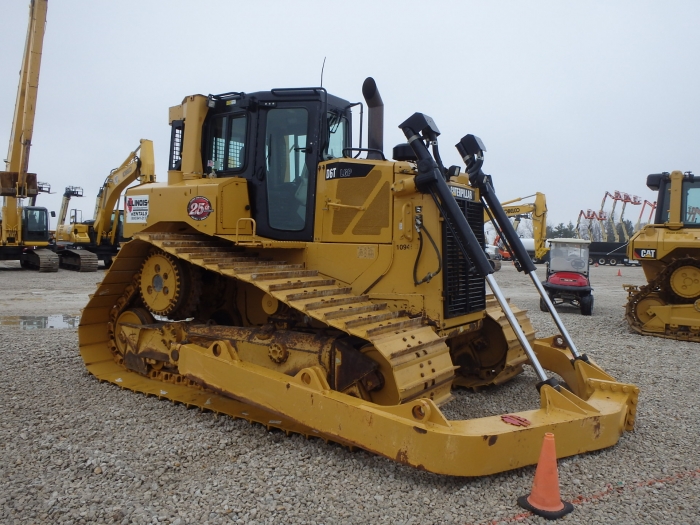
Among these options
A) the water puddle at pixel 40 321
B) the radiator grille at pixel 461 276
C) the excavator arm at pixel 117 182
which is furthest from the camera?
the excavator arm at pixel 117 182

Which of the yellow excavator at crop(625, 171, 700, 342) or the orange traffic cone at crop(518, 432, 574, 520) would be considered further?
the yellow excavator at crop(625, 171, 700, 342)

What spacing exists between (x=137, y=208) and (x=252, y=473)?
12.3 ft

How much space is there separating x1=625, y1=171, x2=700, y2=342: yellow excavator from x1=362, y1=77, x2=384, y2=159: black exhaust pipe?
646cm

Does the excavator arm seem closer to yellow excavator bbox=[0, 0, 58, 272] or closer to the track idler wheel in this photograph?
yellow excavator bbox=[0, 0, 58, 272]

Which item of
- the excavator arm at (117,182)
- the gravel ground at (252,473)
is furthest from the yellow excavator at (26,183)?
the gravel ground at (252,473)

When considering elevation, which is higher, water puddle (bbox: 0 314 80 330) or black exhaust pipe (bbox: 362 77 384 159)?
black exhaust pipe (bbox: 362 77 384 159)

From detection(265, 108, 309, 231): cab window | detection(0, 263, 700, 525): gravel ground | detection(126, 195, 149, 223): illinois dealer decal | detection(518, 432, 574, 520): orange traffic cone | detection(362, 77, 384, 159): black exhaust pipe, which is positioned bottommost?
detection(0, 263, 700, 525): gravel ground

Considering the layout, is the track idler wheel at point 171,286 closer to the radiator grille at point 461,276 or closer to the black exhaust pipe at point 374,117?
the black exhaust pipe at point 374,117

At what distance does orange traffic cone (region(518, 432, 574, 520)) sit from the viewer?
11.2ft

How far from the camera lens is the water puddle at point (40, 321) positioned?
971 cm

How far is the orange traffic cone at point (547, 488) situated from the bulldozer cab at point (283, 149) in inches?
122

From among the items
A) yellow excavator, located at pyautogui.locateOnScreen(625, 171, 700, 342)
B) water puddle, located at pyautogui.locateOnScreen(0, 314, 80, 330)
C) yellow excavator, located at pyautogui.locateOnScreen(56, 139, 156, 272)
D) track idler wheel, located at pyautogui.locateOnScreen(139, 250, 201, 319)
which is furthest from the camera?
yellow excavator, located at pyautogui.locateOnScreen(56, 139, 156, 272)

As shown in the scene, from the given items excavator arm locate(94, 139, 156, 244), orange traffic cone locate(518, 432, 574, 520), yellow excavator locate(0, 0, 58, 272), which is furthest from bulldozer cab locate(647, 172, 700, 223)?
yellow excavator locate(0, 0, 58, 272)

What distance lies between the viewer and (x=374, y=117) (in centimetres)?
620
